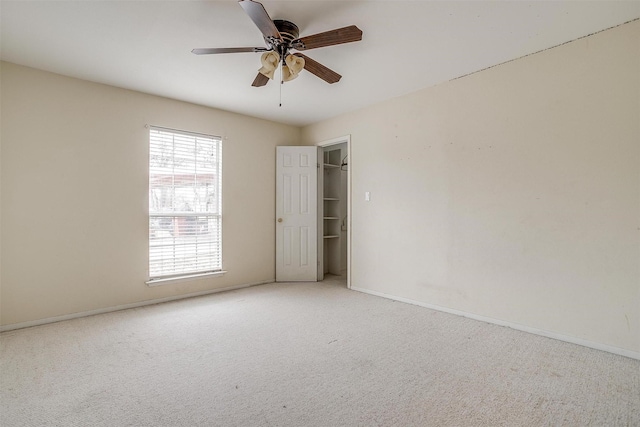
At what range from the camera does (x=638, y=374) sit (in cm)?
205

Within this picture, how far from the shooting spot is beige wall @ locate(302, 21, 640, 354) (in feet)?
7.67

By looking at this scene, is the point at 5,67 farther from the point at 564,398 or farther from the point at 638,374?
the point at 638,374

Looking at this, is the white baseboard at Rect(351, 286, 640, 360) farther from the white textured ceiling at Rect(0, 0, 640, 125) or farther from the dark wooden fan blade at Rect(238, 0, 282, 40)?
the dark wooden fan blade at Rect(238, 0, 282, 40)

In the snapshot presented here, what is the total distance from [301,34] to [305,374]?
255 centimetres

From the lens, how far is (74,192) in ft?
10.6

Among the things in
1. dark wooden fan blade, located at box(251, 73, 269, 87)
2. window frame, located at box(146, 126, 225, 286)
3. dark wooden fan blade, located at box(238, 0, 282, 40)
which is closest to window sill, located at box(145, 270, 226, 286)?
window frame, located at box(146, 126, 225, 286)

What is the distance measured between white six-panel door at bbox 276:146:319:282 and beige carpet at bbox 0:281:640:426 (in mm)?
1661

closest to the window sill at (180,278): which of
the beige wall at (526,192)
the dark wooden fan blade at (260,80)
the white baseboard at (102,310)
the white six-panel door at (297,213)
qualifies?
the white baseboard at (102,310)

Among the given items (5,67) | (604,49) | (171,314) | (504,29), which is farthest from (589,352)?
(5,67)

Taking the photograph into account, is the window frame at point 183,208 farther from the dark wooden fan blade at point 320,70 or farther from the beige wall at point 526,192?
the beige wall at point 526,192

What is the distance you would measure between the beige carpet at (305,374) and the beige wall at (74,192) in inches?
16.2

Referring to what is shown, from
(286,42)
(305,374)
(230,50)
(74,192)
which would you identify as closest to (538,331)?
(305,374)

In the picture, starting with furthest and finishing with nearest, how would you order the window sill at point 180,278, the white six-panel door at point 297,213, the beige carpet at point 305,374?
the white six-panel door at point 297,213 < the window sill at point 180,278 < the beige carpet at point 305,374

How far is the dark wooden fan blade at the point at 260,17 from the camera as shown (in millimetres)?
1725
